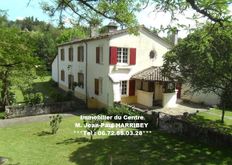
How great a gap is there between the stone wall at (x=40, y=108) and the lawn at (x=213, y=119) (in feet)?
36.6

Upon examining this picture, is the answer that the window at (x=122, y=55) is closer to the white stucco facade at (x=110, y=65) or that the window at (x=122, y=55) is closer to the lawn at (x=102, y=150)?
the white stucco facade at (x=110, y=65)

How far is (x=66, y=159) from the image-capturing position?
12.2 m

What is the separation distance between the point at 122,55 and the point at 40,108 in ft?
29.1

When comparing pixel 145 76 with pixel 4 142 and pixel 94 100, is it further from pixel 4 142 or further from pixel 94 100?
pixel 4 142

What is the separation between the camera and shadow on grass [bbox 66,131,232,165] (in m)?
12.0

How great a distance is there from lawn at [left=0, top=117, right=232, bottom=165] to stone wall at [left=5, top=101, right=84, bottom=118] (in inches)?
178

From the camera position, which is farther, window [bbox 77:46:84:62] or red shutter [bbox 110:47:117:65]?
window [bbox 77:46:84:62]

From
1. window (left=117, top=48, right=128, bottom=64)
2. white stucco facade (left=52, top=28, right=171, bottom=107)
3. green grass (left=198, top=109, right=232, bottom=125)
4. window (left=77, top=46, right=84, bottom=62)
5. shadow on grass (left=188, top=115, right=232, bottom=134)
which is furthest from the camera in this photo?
window (left=77, top=46, right=84, bottom=62)

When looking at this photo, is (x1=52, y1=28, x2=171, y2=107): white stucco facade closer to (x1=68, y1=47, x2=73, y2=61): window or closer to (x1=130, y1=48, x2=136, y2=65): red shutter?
→ (x1=130, y1=48, x2=136, y2=65): red shutter

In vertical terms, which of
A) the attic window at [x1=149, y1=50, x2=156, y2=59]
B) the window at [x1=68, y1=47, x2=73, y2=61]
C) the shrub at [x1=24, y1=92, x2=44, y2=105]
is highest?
the window at [x1=68, y1=47, x2=73, y2=61]

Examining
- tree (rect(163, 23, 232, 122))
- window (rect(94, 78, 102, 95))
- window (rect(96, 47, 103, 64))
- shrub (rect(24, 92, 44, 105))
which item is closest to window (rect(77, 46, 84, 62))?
window (rect(96, 47, 103, 64))

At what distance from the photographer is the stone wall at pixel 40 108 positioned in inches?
835

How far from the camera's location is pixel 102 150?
1355 cm

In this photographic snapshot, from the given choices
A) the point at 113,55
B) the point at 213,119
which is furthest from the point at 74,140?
the point at 213,119
